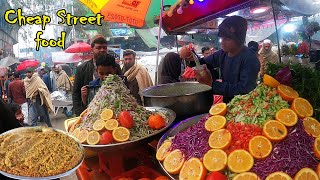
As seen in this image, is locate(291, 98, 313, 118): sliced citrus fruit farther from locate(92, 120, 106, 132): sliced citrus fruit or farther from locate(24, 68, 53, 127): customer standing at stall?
locate(24, 68, 53, 127): customer standing at stall

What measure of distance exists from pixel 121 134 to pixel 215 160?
748 mm

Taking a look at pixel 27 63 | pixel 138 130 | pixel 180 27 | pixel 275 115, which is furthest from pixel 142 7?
pixel 27 63

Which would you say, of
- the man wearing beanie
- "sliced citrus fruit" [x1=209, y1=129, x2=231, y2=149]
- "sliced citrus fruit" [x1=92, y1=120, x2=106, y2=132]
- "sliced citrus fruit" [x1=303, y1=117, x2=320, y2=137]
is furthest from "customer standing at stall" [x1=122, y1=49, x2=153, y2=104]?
"sliced citrus fruit" [x1=303, y1=117, x2=320, y2=137]

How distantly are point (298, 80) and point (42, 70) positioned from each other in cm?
1449

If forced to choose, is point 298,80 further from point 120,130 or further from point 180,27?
point 180,27

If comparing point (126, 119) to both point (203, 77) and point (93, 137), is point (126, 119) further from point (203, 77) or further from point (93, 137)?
point (203, 77)

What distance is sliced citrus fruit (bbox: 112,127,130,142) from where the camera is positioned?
6.38 ft

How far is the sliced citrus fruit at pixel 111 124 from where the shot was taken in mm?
2059

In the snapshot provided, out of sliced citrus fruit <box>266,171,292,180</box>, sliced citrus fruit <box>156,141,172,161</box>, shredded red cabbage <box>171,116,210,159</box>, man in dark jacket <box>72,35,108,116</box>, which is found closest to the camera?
sliced citrus fruit <box>266,171,292,180</box>

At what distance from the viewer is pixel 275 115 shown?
1646 mm

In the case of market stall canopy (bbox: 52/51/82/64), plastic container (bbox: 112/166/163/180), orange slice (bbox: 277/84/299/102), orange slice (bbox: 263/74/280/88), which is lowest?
plastic container (bbox: 112/166/163/180)

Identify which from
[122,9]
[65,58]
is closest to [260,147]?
[122,9]

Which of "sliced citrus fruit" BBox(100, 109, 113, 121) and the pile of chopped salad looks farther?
"sliced citrus fruit" BBox(100, 109, 113, 121)

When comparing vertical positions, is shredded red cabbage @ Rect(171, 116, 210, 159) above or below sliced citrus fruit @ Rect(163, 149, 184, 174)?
above
